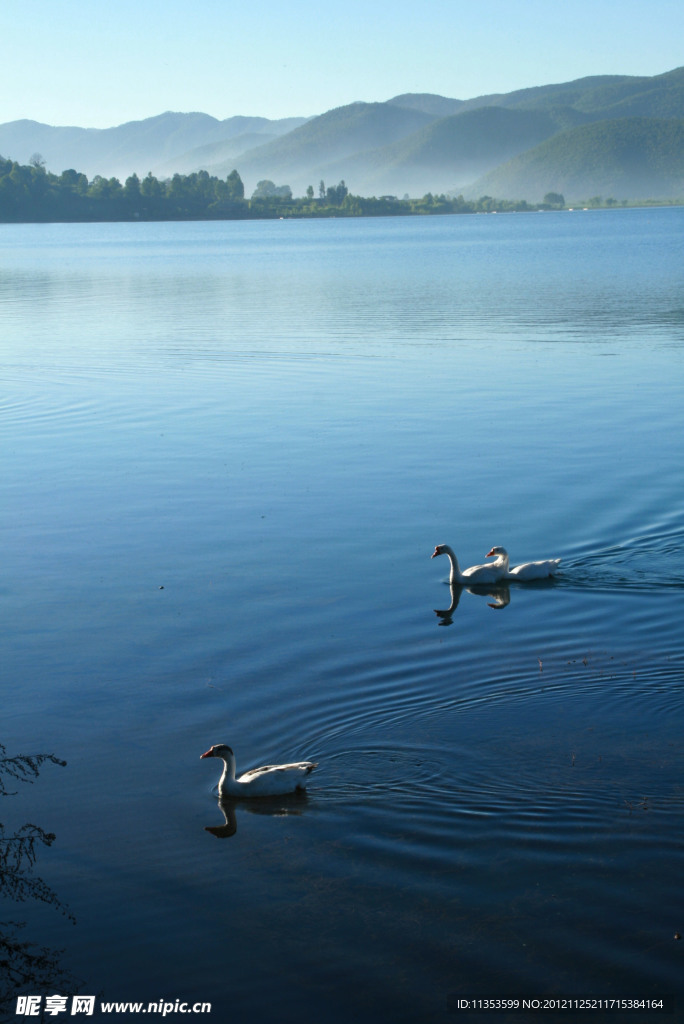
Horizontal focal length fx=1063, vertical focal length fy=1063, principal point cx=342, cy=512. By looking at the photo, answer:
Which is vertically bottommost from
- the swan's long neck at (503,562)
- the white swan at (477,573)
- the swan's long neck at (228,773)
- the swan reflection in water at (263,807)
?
the swan reflection in water at (263,807)

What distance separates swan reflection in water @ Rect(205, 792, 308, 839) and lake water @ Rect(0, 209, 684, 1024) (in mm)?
40

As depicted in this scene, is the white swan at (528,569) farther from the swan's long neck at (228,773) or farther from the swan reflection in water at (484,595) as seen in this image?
the swan's long neck at (228,773)

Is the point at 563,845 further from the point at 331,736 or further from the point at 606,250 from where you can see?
the point at 606,250

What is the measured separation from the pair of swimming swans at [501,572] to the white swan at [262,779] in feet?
20.0

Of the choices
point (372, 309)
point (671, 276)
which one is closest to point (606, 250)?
point (671, 276)

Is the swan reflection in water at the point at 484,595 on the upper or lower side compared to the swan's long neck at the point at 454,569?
lower

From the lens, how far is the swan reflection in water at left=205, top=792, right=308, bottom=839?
418 inches

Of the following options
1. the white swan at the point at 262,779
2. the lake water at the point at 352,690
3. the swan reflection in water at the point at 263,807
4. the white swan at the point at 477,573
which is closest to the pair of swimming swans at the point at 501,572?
the white swan at the point at 477,573

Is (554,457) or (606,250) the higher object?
(606,250)

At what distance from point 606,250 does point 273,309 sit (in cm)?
6116

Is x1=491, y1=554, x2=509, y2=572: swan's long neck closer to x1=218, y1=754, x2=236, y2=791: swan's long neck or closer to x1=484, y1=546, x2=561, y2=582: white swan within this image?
x1=484, y1=546, x2=561, y2=582: white swan

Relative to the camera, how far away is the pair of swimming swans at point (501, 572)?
1638 cm

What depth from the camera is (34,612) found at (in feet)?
52.5

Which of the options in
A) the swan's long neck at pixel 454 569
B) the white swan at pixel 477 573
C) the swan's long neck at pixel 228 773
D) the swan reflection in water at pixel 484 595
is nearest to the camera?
the swan's long neck at pixel 228 773
